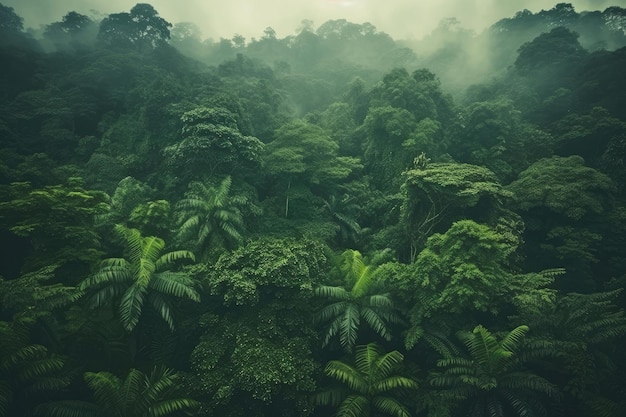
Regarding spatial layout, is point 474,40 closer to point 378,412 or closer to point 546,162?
point 546,162

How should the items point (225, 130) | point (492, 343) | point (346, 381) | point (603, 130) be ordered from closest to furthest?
1. point (492, 343)
2. point (346, 381)
3. point (225, 130)
4. point (603, 130)

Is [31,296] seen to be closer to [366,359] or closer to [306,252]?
[306,252]

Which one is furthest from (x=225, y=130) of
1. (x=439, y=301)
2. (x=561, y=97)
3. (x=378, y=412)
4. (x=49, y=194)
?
(x=561, y=97)

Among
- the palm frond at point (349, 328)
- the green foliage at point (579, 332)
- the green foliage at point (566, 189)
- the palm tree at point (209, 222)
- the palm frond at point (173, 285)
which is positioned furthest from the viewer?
the green foliage at point (566, 189)

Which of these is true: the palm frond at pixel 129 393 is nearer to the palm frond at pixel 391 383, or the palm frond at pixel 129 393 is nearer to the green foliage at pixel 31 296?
the green foliage at pixel 31 296

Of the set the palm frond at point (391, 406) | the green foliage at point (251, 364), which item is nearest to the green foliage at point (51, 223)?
the green foliage at point (251, 364)
